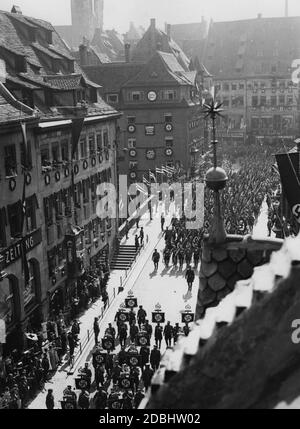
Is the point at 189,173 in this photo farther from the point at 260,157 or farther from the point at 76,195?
the point at 76,195

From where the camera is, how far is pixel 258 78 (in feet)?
355

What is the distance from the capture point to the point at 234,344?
400cm

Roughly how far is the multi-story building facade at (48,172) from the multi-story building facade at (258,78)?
64341mm

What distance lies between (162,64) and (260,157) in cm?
1898

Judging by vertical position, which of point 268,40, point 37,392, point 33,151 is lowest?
point 37,392

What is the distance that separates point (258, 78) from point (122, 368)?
9209 centimetres

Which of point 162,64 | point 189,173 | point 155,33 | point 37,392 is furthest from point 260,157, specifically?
point 37,392

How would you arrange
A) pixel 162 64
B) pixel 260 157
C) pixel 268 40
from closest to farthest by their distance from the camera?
pixel 162 64
pixel 260 157
pixel 268 40

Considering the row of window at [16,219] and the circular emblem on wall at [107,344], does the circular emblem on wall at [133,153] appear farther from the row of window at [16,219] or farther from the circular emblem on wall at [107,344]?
the circular emblem on wall at [107,344]

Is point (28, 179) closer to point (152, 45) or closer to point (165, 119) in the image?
point (165, 119)

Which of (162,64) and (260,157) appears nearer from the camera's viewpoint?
(162,64)

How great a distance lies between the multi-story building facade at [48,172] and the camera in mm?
28484
